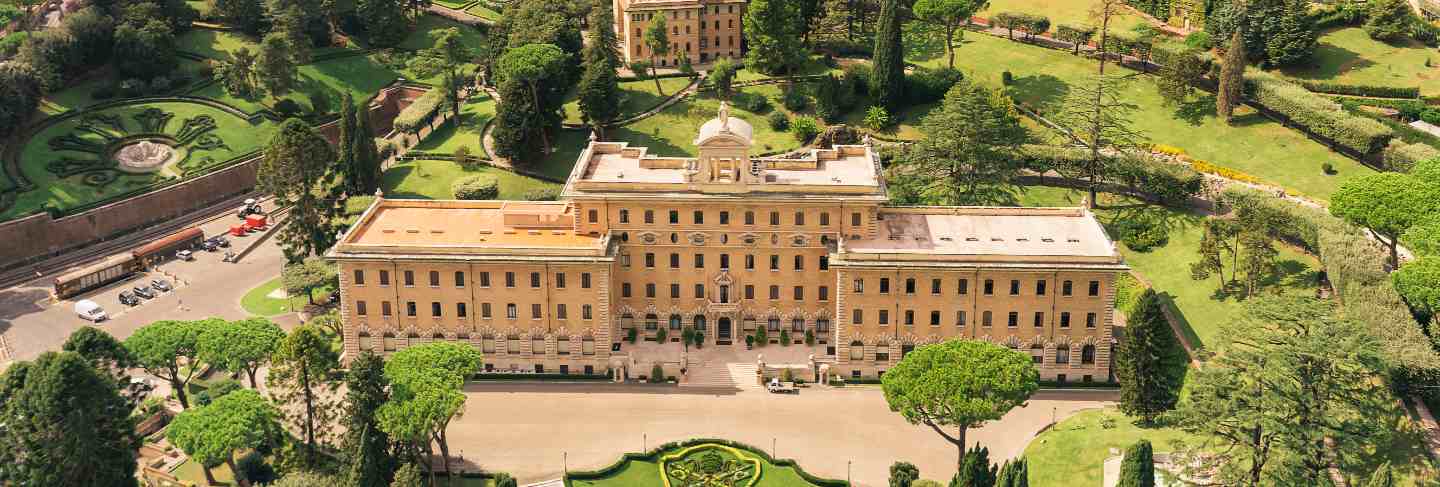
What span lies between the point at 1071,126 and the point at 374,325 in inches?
2830

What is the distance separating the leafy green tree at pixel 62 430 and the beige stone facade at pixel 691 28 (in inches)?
3418

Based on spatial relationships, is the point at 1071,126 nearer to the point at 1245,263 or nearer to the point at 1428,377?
the point at 1245,263

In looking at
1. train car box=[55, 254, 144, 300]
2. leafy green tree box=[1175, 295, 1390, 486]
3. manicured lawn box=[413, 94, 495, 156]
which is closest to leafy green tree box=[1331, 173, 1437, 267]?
leafy green tree box=[1175, 295, 1390, 486]

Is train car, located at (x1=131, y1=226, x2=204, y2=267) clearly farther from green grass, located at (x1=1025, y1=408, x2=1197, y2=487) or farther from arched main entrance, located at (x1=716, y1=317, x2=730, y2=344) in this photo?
green grass, located at (x1=1025, y1=408, x2=1197, y2=487)

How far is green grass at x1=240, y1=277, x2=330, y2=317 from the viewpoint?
134125 mm

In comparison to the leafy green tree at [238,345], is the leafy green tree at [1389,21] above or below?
above

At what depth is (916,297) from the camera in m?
115

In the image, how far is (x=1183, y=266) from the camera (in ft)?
411

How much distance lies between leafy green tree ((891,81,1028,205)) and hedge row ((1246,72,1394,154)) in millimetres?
26923

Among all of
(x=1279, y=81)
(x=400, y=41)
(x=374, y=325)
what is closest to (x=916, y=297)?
(x=374, y=325)

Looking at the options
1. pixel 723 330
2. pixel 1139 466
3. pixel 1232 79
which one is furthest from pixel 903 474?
pixel 1232 79

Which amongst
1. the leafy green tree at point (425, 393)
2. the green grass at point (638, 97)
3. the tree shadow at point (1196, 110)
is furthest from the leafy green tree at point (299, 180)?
the tree shadow at point (1196, 110)

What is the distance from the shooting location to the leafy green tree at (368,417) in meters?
97.6

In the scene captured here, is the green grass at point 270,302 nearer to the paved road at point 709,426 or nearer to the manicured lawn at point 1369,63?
the paved road at point 709,426
